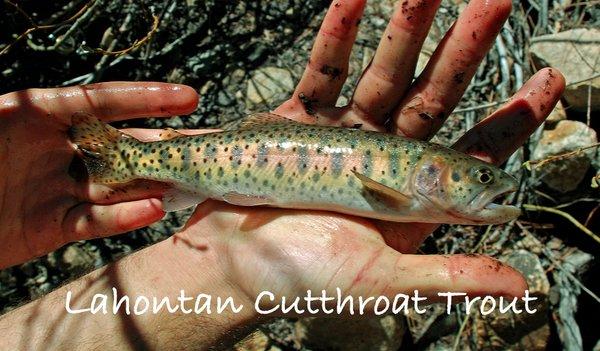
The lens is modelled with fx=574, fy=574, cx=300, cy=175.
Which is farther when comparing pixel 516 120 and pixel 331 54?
pixel 331 54

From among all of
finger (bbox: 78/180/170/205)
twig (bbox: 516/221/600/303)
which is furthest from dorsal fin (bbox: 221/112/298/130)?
→ twig (bbox: 516/221/600/303)

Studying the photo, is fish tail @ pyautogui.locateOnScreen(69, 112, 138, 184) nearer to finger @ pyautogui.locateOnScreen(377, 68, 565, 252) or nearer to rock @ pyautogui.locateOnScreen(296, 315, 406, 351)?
finger @ pyautogui.locateOnScreen(377, 68, 565, 252)

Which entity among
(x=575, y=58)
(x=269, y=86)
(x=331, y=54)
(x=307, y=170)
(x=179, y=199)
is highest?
(x=575, y=58)

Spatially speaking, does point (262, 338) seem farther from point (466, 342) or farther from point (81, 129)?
point (81, 129)

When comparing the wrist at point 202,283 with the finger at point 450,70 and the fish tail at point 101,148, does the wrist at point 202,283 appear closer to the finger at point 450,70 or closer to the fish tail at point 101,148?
the fish tail at point 101,148

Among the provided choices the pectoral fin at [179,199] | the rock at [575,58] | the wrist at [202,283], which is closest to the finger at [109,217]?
the pectoral fin at [179,199]

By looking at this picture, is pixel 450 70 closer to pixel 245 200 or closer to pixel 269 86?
pixel 245 200

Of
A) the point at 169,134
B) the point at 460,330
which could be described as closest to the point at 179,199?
the point at 169,134
